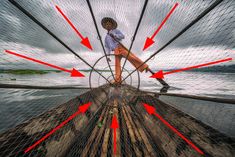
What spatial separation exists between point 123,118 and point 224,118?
260 inches

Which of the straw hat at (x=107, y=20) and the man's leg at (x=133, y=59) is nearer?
the straw hat at (x=107, y=20)

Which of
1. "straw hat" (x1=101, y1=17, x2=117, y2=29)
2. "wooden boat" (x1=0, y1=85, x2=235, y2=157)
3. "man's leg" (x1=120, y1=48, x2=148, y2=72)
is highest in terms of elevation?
"straw hat" (x1=101, y1=17, x2=117, y2=29)

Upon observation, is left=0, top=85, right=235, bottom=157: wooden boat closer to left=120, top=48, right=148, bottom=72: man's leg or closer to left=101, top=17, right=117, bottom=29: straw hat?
left=120, top=48, right=148, bottom=72: man's leg

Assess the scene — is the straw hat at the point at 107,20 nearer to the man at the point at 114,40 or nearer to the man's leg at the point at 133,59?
the man at the point at 114,40

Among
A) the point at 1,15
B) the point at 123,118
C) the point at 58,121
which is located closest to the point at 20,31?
the point at 1,15

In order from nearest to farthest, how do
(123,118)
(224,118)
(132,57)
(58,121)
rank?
(58,121) → (123,118) → (224,118) → (132,57)

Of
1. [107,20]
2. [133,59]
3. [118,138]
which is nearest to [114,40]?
[107,20]

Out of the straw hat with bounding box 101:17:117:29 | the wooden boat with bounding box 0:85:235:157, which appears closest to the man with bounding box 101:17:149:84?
the straw hat with bounding box 101:17:117:29

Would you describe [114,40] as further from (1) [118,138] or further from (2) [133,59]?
(1) [118,138]

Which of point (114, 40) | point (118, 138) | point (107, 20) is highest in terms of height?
point (107, 20)

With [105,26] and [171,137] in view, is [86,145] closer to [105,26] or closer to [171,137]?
[171,137]

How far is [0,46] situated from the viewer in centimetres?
335

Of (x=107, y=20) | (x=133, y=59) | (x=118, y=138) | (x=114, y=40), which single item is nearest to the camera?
(x=118, y=138)

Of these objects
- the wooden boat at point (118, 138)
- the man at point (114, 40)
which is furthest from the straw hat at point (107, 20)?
the wooden boat at point (118, 138)
